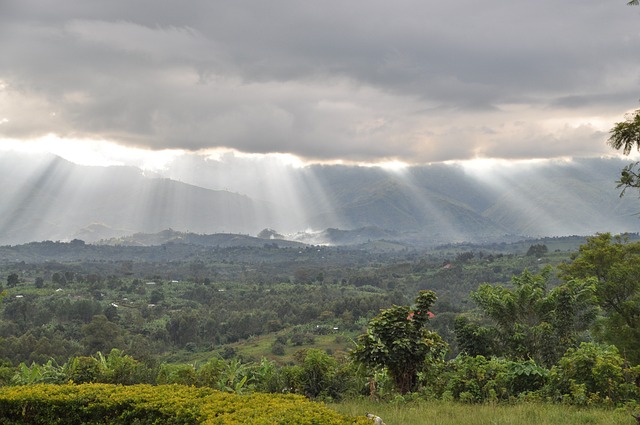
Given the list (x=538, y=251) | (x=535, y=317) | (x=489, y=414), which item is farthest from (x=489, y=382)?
(x=538, y=251)

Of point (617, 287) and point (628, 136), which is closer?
point (628, 136)

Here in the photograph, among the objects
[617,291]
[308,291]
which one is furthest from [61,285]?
[617,291]

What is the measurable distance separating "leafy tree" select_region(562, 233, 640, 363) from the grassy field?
16918 mm

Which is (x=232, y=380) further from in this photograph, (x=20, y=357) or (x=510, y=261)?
(x=510, y=261)

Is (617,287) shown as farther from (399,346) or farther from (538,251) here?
(538,251)

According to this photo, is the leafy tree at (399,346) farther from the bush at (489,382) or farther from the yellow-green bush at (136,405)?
the yellow-green bush at (136,405)

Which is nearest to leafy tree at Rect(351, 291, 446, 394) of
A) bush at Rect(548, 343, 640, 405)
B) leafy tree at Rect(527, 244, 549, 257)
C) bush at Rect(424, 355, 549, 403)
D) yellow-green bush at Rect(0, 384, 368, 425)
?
bush at Rect(424, 355, 549, 403)

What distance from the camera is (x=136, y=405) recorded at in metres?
10.5

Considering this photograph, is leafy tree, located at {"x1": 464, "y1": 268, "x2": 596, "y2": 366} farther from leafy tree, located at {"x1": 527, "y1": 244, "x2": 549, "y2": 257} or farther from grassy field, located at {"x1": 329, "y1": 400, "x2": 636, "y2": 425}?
leafy tree, located at {"x1": 527, "y1": 244, "x2": 549, "y2": 257}

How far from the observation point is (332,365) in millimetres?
15406

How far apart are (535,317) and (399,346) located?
7.97 metres

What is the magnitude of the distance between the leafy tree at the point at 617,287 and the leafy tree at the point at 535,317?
27.6 ft

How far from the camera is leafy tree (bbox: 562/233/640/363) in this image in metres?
28.4

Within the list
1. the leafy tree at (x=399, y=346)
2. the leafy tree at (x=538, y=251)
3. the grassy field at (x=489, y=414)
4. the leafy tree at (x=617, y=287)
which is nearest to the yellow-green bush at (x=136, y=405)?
the grassy field at (x=489, y=414)
